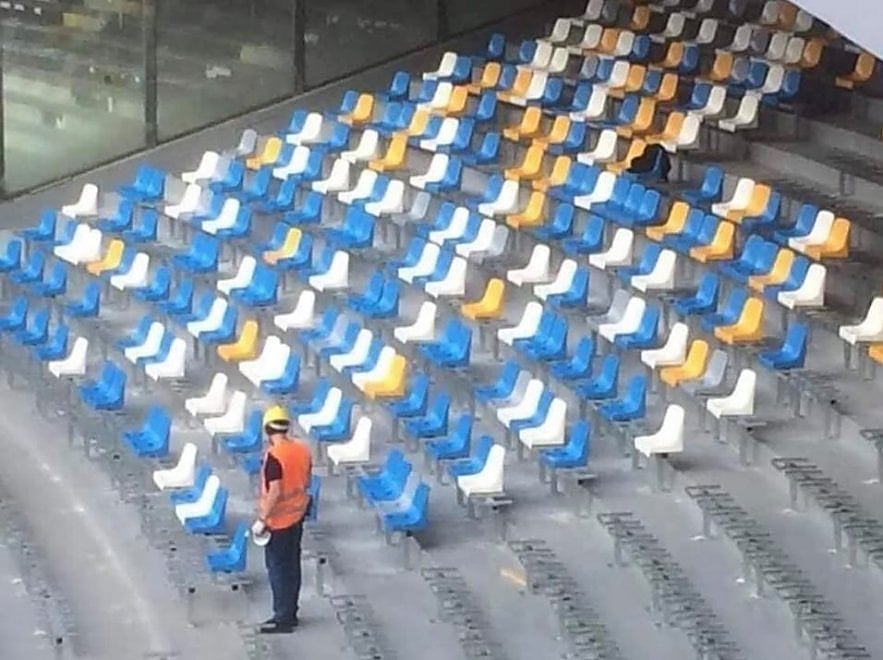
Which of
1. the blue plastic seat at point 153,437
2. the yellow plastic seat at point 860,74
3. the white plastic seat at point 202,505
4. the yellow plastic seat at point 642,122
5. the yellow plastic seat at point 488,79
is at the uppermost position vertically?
the yellow plastic seat at point 860,74

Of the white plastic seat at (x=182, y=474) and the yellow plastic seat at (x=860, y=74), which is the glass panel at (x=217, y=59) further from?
the white plastic seat at (x=182, y=474)

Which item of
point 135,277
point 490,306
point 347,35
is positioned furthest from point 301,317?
point 347,35

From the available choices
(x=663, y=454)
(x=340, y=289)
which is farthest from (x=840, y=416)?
(x=340, y=289)

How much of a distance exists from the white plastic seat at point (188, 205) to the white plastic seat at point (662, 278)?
12.8 feet

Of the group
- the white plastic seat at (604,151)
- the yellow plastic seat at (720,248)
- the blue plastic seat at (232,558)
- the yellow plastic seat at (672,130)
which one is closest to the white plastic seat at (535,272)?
the yellow plastic seat at (720,248)

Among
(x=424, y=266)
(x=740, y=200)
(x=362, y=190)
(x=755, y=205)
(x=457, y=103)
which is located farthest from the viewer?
(x=457, y=103)

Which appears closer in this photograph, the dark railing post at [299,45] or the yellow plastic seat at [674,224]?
the yellow plastic seat at [674,224]

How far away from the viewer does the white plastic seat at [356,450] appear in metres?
10.9

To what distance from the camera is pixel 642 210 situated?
1323 centimetres

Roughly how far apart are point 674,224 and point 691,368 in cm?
199

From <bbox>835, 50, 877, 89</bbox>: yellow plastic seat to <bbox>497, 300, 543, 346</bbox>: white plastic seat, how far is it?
11.3ft

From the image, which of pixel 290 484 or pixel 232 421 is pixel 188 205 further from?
pixel 290 484

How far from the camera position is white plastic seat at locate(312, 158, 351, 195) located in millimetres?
14883

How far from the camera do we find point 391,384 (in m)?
11.5
